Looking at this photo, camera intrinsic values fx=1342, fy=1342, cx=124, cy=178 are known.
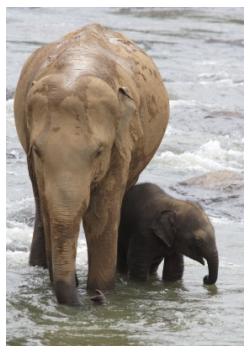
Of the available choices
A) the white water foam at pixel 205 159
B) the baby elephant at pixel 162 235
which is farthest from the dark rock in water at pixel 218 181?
the baby elephant at pixel 162 235

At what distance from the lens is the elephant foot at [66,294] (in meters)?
8.93

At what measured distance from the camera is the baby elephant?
34.2ft

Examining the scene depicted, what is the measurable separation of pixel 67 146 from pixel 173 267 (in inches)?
89.8

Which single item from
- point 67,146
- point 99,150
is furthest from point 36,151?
point 99,150

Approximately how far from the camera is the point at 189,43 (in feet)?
81.5

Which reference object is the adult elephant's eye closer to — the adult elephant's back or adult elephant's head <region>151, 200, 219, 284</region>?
the adult elephant's back

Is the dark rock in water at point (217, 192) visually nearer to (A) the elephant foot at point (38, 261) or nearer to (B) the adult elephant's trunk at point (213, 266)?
(B) the adult elephant's trunk at point (213, 266)

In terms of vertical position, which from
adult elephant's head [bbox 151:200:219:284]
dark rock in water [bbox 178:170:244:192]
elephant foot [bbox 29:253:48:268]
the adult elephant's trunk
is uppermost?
adult elephant's head [bbox 151:200:219:284]

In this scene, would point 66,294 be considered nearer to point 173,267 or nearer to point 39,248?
point 39,248

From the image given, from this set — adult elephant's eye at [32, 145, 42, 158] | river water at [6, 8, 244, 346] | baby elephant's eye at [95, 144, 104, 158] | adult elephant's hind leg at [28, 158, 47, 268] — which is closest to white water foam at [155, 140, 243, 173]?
river water at [6, 8, 244, 346]

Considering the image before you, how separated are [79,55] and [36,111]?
0.64 m

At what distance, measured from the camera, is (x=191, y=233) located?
10.5 meters

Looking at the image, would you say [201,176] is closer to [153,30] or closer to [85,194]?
[85,194]

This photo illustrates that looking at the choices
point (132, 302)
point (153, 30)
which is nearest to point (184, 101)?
point (153, 30)
